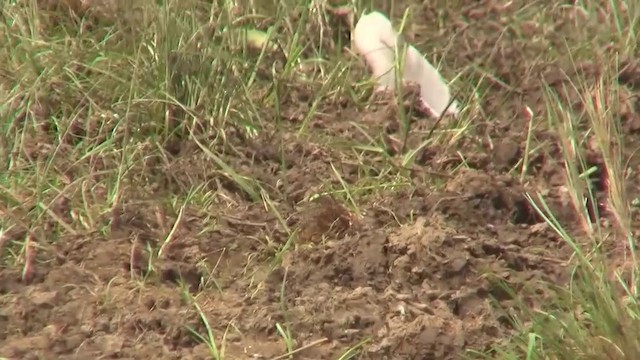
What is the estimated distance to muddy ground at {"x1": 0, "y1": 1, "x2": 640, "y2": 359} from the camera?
8.47 feet

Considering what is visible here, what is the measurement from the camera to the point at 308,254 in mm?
2832

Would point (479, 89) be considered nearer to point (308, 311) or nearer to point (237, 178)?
point (237, 178)

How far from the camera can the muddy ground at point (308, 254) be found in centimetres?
258

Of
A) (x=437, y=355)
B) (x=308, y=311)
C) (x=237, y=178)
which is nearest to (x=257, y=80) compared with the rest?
(x=237, y=178)

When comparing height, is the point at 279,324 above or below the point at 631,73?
below

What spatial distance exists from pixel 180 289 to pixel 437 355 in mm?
679

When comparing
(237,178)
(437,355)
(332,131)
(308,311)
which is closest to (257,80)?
(332,131)

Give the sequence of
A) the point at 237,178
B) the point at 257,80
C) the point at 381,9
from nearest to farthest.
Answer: the point at 237,178, the point at 257,80, the point at 381,9

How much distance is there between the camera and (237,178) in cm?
307

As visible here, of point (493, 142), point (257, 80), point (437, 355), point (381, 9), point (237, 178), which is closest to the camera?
point (437, 355)

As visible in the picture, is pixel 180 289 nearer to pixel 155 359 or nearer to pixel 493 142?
pixel 155 359

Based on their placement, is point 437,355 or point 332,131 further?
point 332,131

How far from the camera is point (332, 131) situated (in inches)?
134

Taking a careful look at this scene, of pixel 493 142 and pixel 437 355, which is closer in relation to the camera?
pixel 437 355
